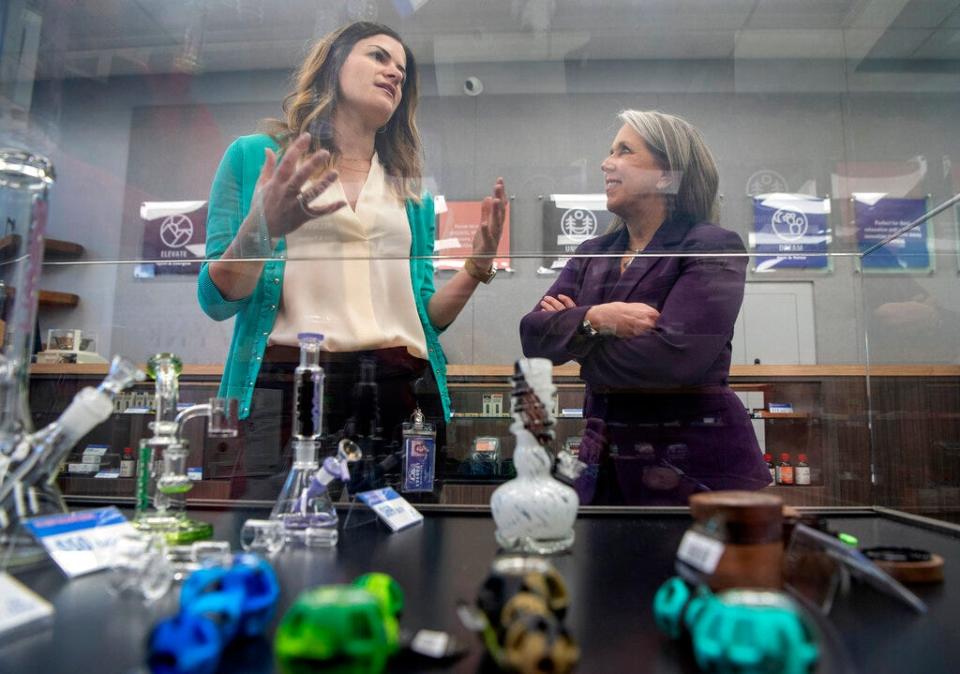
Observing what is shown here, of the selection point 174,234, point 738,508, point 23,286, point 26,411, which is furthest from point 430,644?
point 174,234

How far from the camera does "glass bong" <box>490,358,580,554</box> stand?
0.75 metres

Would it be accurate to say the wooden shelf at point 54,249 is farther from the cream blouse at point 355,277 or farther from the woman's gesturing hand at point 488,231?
the woman's gesturing hand at point 488,231

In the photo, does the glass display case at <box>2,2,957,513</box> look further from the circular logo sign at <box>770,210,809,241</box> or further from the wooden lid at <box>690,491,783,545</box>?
the wooden lid at <box>690,491,783,545</box>

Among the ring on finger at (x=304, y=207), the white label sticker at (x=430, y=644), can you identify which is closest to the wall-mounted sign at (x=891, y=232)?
the ring on finger at (x=304, y=207)

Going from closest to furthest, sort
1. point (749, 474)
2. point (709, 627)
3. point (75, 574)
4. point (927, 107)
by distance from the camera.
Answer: point (709, 627)
point (75, 574)
point (749, 474)
point (927, 107)

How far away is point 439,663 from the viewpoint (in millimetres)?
433

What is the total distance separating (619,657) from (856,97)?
5.07 ft

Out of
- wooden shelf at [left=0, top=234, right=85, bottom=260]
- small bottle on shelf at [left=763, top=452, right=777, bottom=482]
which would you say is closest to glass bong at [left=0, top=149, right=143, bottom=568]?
wooden shelf at [left=0, top=234, right=85, bottom=260]

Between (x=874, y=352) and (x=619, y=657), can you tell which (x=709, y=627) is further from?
(x=874, y=352)

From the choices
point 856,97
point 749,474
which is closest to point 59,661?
point 749,474

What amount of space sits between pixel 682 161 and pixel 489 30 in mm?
557

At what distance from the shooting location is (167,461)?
2.70 ft

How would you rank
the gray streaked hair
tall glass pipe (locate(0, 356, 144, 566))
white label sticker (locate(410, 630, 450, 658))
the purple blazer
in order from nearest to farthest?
1. white label sticker (locate(410, 630, 450, 658))
2. tall glass pipe (locate(0, 356, 144, 566))
3. the purple blazer
4. the gray streaked hair

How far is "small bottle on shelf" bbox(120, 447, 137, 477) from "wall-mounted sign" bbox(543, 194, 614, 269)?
106cm
